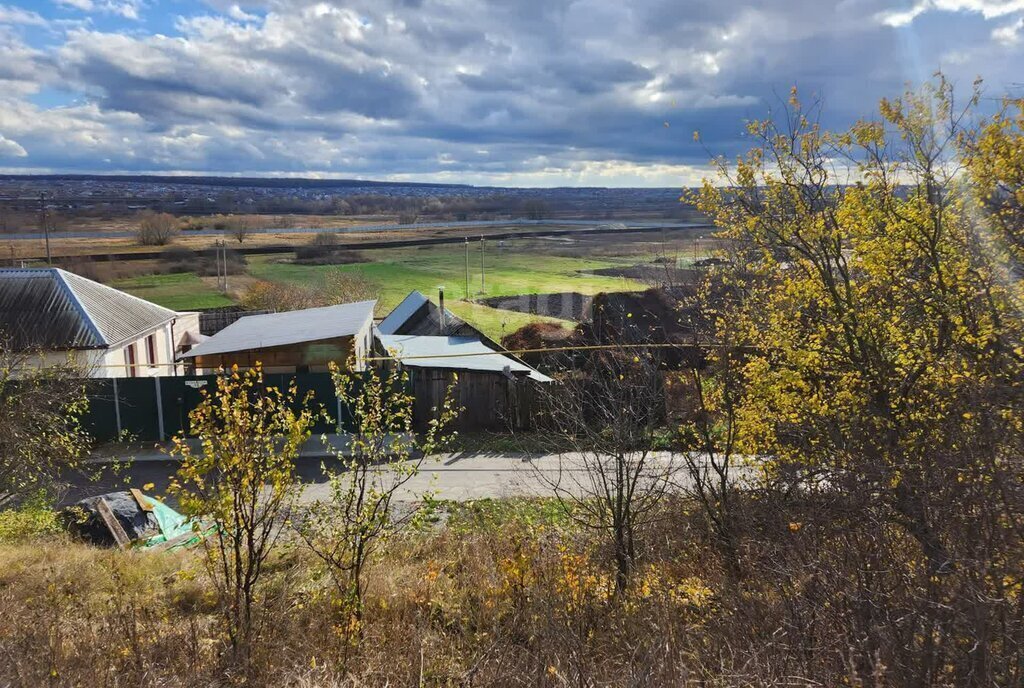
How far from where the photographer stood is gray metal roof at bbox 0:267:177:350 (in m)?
20.1

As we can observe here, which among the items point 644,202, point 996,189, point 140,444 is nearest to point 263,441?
point 996,189

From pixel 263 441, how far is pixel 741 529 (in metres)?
5.69

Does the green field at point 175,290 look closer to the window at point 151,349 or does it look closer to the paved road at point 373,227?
the window at point 151,349

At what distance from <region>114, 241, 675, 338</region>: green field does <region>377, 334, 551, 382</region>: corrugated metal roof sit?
24.3ft

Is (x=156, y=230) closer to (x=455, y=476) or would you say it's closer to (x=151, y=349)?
(x=151, y=349)

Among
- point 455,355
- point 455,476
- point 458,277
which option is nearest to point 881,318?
point 455,476

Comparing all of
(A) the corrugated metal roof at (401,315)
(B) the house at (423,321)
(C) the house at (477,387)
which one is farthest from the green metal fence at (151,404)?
(A) the corrugated metal roof at (401,315)

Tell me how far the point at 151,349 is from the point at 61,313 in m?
3.22

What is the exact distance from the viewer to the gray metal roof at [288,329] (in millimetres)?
19688

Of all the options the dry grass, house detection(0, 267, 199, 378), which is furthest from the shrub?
the dry grass

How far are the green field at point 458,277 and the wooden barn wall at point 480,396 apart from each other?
10677 millimetres

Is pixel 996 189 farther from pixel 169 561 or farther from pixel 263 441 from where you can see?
pixel 169 561

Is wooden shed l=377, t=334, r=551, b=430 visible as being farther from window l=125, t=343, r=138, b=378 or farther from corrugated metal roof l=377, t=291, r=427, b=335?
window l=125, t=343, r=138, b=378

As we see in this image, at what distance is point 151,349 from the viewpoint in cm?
2362
